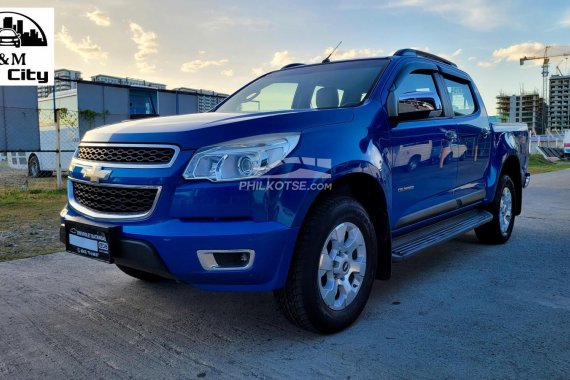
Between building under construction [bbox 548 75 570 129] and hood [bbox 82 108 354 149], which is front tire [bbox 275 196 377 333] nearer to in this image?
hood [bbox 82 108 354 149]

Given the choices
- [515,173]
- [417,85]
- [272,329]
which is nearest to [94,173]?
[272,329]

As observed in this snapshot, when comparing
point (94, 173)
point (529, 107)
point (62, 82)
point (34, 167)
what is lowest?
point (34, 167)

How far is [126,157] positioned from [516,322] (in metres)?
2.70

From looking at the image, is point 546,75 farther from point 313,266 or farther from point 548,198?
point 313,266

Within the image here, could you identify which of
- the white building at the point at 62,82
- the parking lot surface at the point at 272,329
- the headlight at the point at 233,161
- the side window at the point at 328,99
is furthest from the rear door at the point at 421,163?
the white building at the point at 62,82

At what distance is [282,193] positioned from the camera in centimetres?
259

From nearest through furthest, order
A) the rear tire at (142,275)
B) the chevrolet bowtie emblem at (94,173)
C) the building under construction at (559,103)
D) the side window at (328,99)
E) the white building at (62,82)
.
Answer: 1. the chevrolet bowtie emblem at (94,173)
2. the side window at (328,99)
3. the rear tire at (142,275)
4. the white building at (62,82)
5. the building under construction at (559,103)

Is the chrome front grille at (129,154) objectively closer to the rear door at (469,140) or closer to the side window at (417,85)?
the side window at (417,85)

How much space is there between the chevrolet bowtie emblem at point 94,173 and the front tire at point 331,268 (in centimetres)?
126

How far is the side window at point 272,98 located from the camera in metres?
4.08

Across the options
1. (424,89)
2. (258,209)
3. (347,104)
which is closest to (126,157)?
(258,209)

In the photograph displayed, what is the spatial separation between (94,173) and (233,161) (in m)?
1.00

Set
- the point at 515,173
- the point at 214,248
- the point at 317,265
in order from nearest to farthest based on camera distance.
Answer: the point at 214,248, the point at 317,265, the point at 515,173

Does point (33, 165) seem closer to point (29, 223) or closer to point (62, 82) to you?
point (62, 82)
